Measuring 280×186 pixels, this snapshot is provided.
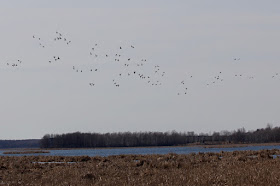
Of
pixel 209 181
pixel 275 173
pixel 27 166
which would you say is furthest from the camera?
pixel 27 166

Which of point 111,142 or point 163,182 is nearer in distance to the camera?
point 163,182

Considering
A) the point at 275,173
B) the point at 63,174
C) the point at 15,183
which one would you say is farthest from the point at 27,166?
the point at 275,173

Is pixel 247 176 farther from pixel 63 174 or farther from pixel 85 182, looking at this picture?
pixel 63 174

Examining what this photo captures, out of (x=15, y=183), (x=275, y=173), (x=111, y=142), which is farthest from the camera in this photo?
(x=111, y=142)

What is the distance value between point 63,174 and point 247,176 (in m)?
9.14

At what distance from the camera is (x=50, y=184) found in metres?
19.2

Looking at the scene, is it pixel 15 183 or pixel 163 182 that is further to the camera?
pixel 15 183

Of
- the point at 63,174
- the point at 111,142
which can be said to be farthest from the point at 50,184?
the point at 111,142

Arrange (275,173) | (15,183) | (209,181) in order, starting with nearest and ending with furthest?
(209,181)
(275,173)
(15,183)

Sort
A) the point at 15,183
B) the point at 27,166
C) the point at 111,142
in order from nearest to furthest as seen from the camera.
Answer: the point at 15,183 → the point at 27,166 → the point at 111,142

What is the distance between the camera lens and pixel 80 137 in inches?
7362

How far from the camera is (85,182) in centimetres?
1930

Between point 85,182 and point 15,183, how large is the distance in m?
3.11

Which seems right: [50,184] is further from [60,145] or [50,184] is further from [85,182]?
[60,145]
